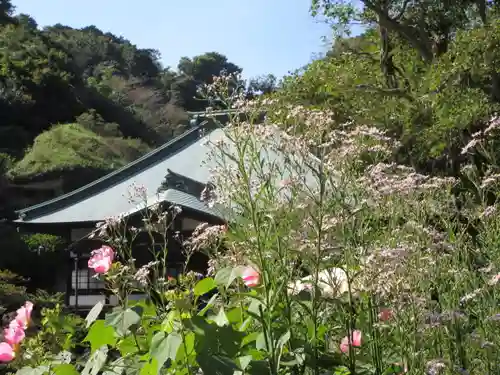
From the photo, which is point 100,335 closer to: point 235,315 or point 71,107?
point 235,315

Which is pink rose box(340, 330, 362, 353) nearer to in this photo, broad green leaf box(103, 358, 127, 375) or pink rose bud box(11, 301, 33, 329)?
broad green leaf box(103, 358, 127, 375)

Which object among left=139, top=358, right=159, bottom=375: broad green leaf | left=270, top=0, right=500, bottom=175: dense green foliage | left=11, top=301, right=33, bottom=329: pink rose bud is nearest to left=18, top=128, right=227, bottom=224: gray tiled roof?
left=270, top=0, right=500, bottom=175: dense green foliage

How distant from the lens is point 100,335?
5.51 ft

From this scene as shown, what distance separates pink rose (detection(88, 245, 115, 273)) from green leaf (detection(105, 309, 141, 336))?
0.12 metres

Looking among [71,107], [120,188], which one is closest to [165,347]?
[120,188]

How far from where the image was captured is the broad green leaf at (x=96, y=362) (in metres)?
1.59

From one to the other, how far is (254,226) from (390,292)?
336 millimetres

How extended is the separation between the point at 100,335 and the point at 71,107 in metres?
29.2

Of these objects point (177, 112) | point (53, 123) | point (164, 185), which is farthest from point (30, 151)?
point (164, 185)

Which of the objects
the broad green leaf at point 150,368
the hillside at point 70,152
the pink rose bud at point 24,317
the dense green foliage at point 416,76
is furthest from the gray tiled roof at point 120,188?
the hillside at point 70,152

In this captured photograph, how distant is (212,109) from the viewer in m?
→ 1.67

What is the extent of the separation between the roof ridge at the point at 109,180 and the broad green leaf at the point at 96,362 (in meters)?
10.6

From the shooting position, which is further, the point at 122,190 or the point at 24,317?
the point at 122,190

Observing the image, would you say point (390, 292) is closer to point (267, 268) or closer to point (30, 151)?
point (267, 268)
